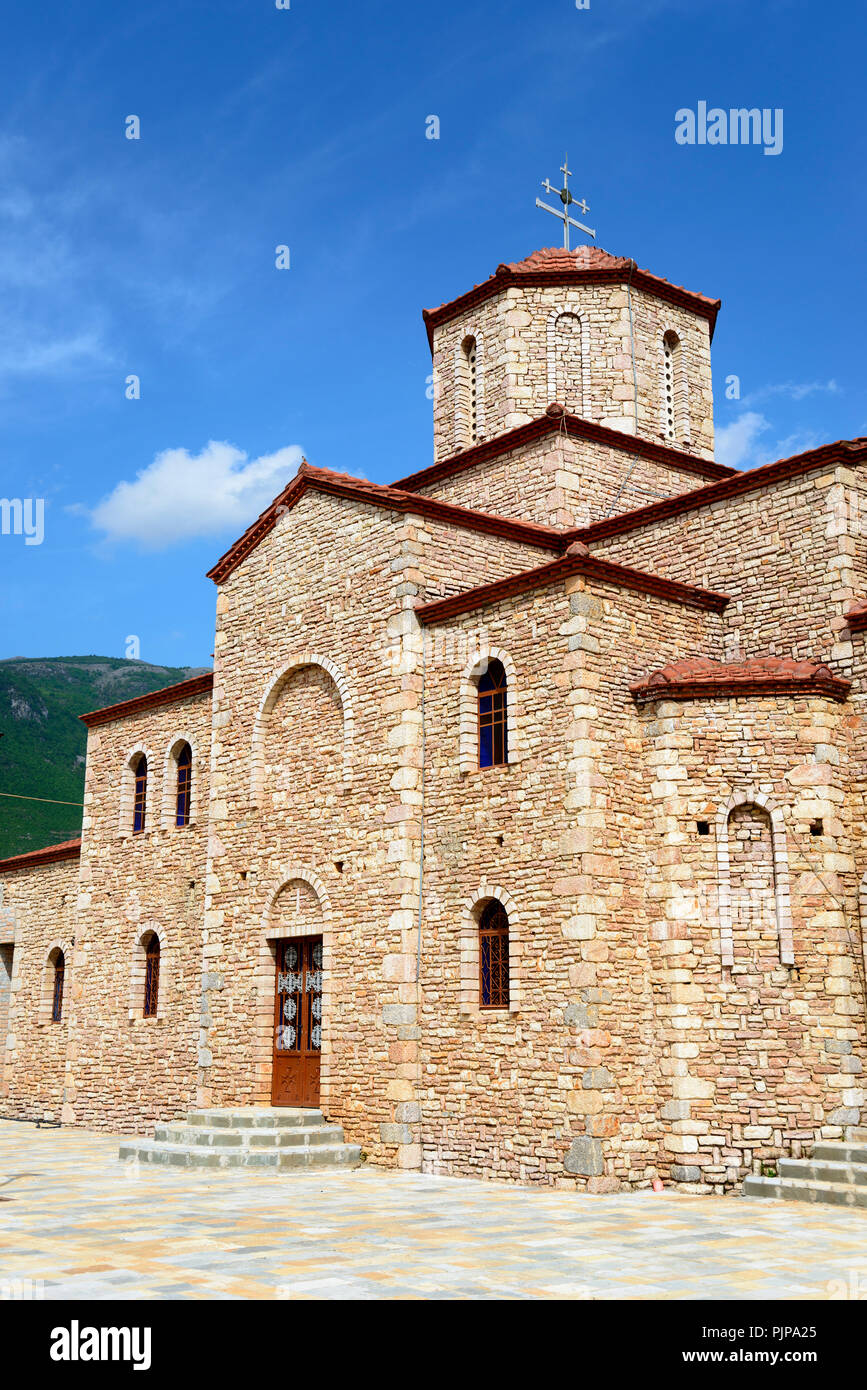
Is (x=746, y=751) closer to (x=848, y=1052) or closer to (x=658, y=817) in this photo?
(x=658, y=817)

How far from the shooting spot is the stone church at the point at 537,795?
13805 millimetres

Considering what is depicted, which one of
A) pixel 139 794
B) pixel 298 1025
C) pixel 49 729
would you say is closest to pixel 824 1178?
pixel 298 1025

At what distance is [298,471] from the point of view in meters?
19.2

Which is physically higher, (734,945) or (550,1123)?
(734,945)

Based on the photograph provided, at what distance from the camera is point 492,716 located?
52.2 feet

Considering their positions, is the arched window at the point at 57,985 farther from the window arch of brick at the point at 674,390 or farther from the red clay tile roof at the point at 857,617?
the red clay tile roof at the point at 857,617

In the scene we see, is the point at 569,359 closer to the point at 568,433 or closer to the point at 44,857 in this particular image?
the point at 568,433

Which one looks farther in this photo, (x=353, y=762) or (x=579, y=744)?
(x=353, y=762)

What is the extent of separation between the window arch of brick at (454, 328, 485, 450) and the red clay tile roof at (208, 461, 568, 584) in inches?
103

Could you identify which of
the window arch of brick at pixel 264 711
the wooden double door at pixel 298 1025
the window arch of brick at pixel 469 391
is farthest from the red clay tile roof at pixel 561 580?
the window arch of brick at pixel 469 391

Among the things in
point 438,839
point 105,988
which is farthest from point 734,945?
point 105,988

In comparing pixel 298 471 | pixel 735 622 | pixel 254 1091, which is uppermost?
pixel 298 471

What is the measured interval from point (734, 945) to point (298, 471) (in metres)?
9.74

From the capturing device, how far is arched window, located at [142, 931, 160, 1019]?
22.1 meters
